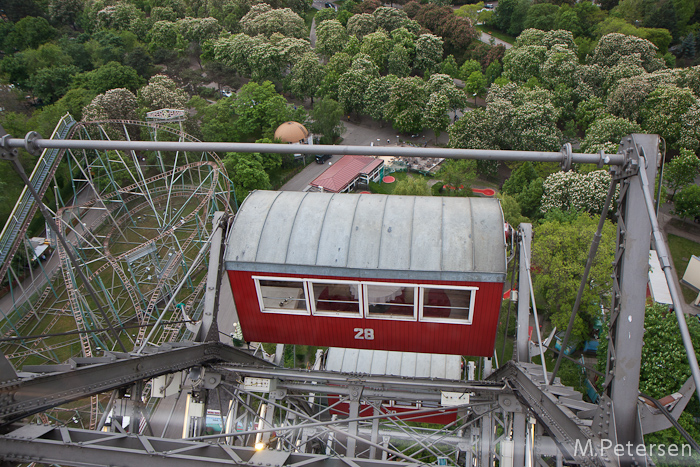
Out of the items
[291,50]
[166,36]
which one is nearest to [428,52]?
[291,50]

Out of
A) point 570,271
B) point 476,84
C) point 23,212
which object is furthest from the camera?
point 476,84

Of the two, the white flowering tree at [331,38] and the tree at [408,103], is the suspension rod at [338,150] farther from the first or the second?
the white flowering tree at [331,38]

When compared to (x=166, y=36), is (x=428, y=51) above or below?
below

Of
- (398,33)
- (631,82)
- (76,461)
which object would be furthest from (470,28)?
(76,461)

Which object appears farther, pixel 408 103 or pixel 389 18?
pixel 389 18

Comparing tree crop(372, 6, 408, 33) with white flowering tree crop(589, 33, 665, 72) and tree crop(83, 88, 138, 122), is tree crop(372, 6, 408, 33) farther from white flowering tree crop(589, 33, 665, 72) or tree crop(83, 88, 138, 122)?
tree crop(83, 88, 138, 122)

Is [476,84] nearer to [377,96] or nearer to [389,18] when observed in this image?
[377,96]

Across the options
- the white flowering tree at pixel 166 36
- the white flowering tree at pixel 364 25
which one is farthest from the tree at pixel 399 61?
the white flowering tree at pixel 166 36
